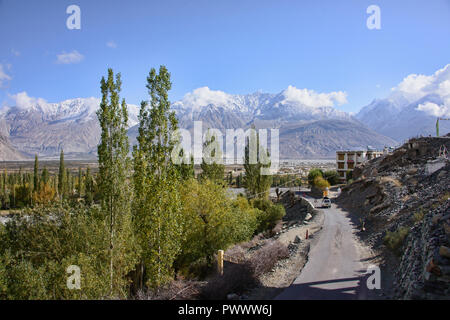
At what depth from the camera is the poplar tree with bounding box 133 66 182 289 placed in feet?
47.1

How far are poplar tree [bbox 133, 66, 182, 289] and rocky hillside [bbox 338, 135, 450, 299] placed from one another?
373 inches

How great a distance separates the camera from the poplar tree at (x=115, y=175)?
1384cm

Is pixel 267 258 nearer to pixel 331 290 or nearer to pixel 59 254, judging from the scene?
pixel 331 290

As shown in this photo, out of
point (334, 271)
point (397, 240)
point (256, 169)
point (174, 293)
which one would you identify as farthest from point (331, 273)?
point (256, 169)

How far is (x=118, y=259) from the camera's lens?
46.8 ft

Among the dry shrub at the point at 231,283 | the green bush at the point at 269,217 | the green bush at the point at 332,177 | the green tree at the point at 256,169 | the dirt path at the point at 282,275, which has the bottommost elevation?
the green bush at the point at 269,217

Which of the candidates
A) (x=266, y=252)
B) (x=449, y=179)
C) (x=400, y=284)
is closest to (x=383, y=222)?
(x=449, y=179)

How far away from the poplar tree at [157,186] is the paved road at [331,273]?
5833 millimetres

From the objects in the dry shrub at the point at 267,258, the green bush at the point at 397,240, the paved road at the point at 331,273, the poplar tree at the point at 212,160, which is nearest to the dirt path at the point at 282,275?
the dry shrub at the point at 267,258

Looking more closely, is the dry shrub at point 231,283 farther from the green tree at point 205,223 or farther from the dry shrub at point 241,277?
the green tree at point 205,223

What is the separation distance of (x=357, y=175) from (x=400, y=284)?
162ft

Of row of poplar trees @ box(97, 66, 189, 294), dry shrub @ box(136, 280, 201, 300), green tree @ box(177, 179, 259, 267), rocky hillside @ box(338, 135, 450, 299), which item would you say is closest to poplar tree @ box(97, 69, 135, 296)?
row of poplar trees @ box(97, 66, 189, 294)
